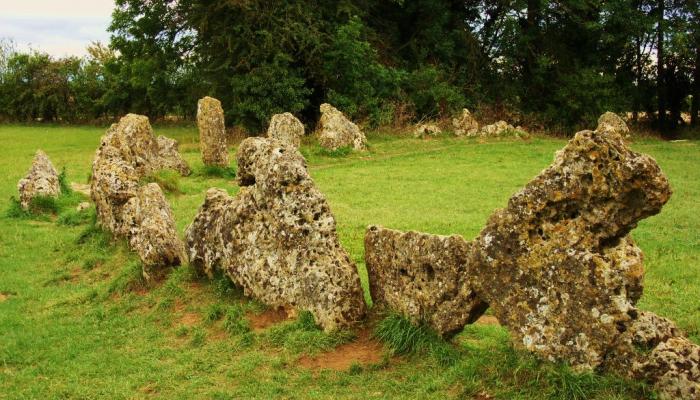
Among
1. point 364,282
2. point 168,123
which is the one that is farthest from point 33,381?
point 168,123

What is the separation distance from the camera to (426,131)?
31.7 meters

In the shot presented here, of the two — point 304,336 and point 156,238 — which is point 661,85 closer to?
point 156,238

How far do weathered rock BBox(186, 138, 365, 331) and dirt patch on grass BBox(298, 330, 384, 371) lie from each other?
0.29 meters

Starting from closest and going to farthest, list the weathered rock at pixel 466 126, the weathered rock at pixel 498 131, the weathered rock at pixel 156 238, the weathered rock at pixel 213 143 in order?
the weathered rock at pixel 156 238
the weathered rock at pixel 213 143
the weathered rock at pixel 498 131
the weathered rock at pixel 466 126

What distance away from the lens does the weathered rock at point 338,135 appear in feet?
88.3

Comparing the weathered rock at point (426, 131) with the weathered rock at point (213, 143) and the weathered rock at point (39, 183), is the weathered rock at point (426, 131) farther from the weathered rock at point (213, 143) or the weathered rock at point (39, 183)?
the weathered rock at point (39, 183)

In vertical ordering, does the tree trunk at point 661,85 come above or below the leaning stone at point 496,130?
above

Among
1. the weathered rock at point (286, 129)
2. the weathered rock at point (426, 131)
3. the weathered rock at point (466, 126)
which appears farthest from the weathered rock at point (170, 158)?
the weathered rock at point (466, 126)

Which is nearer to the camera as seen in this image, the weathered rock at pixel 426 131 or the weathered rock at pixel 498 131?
the weathered rock at pixel 498 131

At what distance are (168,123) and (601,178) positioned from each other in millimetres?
46837

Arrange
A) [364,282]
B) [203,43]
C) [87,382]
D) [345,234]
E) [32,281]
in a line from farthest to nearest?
[203,43], [345,234], [32,281], [364,282], [87,382]

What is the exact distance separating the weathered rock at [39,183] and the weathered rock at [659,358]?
14776 millimetres

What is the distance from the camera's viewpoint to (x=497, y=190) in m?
19.0

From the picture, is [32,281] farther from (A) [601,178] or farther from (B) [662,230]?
(B) [662,230]
